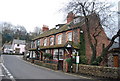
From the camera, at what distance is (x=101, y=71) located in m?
13.4

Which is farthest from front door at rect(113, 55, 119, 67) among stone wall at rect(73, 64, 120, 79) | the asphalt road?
the asphalt road

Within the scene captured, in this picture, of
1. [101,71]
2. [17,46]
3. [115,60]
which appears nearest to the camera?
[101,71]

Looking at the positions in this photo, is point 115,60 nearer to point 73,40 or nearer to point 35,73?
point 73,40

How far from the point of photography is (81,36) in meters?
21.8

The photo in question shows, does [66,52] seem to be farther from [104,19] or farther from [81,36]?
[104,19]

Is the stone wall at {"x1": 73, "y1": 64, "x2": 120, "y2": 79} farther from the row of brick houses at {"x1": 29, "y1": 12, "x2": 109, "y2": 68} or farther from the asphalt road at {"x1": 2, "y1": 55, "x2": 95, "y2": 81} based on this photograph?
the row of brick houses at {"x1": 29, "y1": 12, "x2": 109, "y2": 68}

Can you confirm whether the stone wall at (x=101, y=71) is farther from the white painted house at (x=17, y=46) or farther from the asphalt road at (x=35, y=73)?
the white painted house at (x=17, y=46)

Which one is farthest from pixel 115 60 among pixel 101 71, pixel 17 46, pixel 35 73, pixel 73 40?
pixel 17 46

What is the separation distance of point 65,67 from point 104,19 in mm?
8081

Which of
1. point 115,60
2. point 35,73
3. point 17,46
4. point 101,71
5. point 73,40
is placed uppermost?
point 17,46

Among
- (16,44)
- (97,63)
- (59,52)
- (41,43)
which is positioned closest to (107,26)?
(97,63)

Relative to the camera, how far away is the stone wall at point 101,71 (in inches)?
A: 479

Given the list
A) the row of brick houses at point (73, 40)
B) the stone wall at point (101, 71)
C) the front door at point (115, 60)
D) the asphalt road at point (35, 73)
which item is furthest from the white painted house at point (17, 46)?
the stone wall at point (101, 71)

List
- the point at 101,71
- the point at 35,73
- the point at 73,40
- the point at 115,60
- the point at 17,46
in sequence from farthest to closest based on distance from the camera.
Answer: the point at 17,46, the point at 73,40, the point at 115,60, the point at 35,73, the point at 101,71
